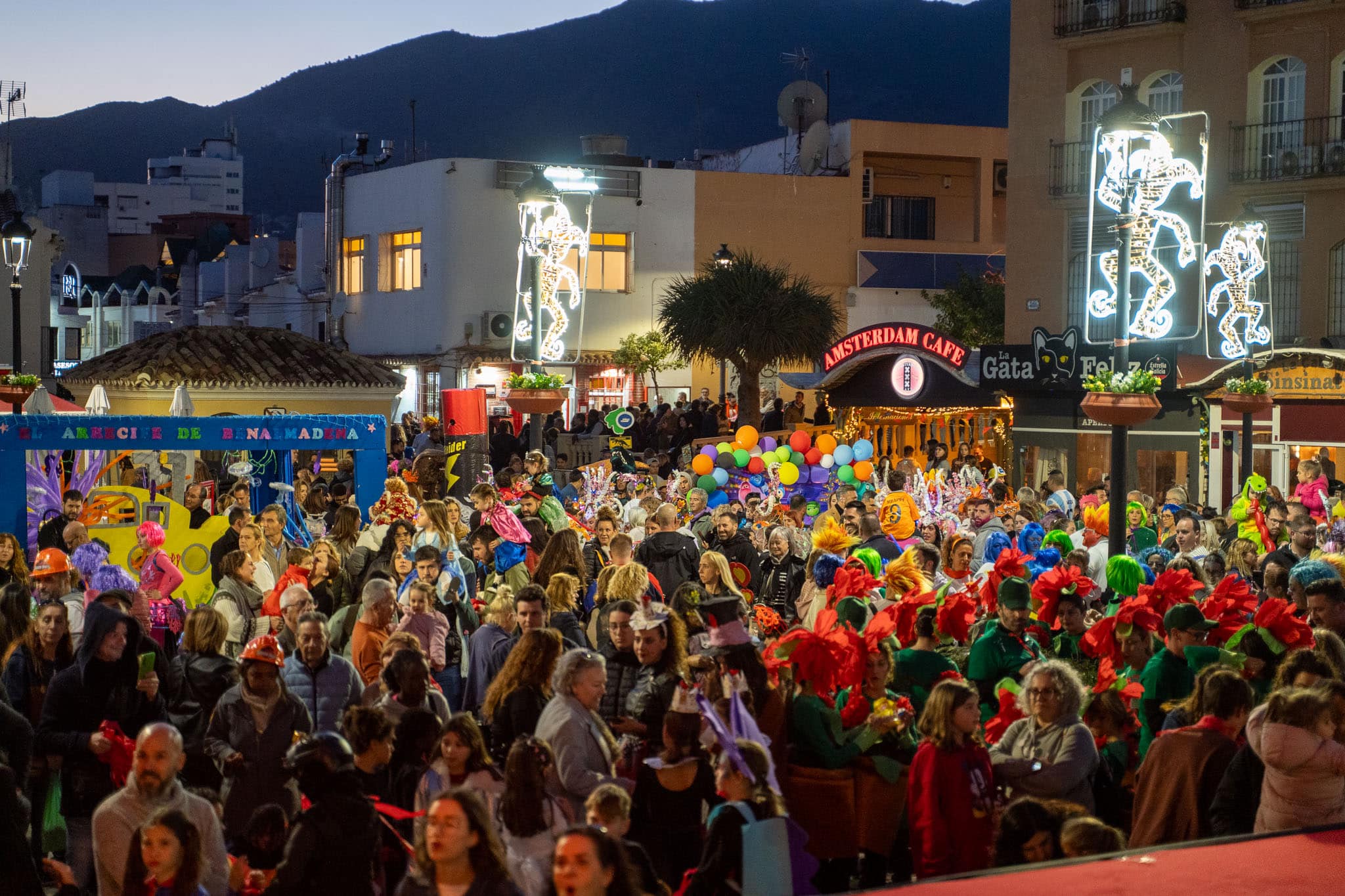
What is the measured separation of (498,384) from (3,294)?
2123 centimetres

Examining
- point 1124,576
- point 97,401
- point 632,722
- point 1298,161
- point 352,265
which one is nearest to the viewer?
point 632,722

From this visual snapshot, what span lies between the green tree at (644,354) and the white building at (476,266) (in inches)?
28.5

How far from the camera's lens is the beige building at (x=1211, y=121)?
2711 centimetres

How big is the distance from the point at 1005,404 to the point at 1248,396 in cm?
732

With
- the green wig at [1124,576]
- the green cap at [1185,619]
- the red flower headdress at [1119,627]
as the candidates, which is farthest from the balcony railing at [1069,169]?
the green cap at [1185,619]

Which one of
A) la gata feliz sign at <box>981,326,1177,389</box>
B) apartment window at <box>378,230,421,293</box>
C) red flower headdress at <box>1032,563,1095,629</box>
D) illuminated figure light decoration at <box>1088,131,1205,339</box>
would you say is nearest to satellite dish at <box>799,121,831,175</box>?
apartment window at <box>378,230,421,293</box>

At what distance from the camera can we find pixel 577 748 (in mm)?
6363

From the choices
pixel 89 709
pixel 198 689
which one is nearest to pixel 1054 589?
pixel 198 689

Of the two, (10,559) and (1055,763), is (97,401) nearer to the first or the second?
(10,559)

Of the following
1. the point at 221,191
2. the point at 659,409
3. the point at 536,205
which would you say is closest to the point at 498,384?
the point at 659,409

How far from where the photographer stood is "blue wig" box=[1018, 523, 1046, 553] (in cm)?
1253

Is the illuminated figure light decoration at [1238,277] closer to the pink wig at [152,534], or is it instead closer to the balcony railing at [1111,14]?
the balcony railing at [1111,14]

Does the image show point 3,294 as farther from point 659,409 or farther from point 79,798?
point 79,798

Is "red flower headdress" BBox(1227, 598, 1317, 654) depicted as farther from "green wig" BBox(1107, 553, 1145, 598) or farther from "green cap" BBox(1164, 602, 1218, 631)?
"green wig" BBox(1107, 553, 1145, 598)
